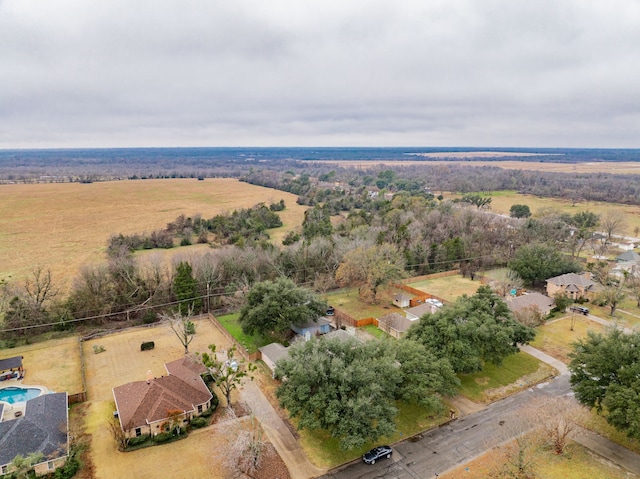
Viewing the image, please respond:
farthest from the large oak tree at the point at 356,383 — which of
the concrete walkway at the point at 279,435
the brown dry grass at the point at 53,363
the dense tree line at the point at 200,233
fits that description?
the dense tree line at the point at 200,233

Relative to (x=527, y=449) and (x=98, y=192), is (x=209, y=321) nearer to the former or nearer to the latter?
(x=527, y=449)

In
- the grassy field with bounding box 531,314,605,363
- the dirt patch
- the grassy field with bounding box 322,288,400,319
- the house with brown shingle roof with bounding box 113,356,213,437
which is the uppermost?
the house with brown shingle roof with bounding box 113,356,213,437

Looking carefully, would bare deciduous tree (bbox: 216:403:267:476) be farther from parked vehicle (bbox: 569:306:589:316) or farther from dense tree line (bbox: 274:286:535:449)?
parked vehicle (bbox: 569:306:589:316)

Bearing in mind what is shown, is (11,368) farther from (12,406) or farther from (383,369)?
(383,369)

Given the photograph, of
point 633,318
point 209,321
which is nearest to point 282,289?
point 209,321

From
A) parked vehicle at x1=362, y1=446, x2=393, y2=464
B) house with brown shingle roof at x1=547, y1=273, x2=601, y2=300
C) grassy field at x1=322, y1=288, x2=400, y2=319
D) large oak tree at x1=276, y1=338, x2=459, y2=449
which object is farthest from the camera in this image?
house with brown shingle roof at x1=547, y1=273, x2=601, y2=300

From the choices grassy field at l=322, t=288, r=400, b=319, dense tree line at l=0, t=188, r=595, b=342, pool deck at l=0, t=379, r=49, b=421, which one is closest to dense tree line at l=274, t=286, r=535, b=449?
grassy field at l=322, t=288, r=400, b=319
